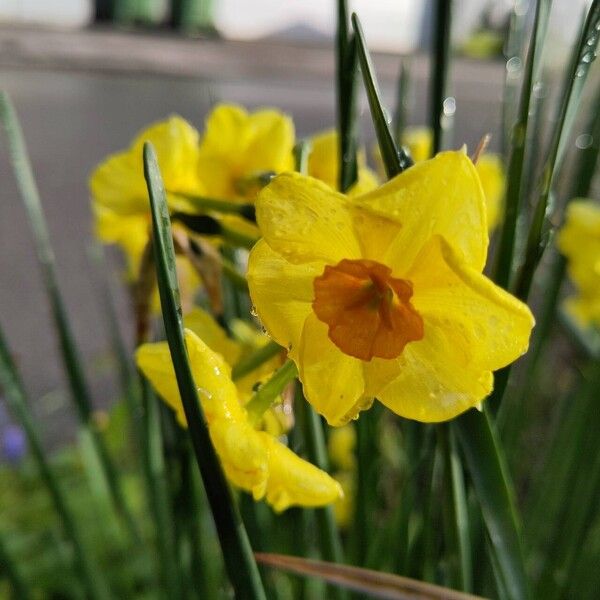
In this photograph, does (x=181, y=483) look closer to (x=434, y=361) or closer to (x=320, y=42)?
(x=434, y=361)

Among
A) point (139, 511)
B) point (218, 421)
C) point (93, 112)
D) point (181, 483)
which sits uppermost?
point (218, 421)

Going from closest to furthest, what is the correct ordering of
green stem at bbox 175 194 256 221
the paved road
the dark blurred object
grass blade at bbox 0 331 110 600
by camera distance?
1. green stem at bbox 175 194 256 221
2. grass blade at bbox 0 331 110 600
3. the paved road
4. the dark blurred object

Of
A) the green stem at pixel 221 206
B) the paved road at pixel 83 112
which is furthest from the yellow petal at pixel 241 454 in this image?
the paved road at pixel 83 112

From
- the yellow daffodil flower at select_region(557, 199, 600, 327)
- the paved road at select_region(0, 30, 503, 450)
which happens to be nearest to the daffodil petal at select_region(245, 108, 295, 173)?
the yellow daffodil flower at select_region(557, 199, 600, 327)

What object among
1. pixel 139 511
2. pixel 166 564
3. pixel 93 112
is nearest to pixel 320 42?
pixel 93 112

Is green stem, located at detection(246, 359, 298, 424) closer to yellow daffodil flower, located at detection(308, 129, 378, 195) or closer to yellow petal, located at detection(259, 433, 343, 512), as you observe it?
yellow petal, located at detection(259, 433, 343, 512)

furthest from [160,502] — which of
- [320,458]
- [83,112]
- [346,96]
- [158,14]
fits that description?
[158,14]
